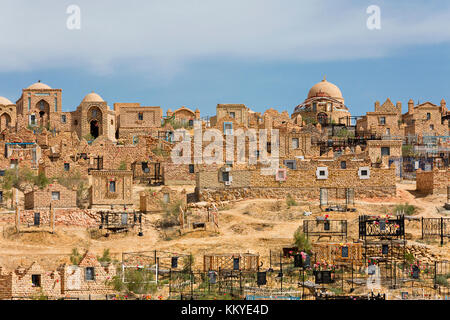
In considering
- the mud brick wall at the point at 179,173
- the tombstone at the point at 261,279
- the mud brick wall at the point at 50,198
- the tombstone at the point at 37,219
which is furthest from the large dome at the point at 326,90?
the tombstone at the point at 261,279

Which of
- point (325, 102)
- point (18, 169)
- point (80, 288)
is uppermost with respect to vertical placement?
point (325, 102)

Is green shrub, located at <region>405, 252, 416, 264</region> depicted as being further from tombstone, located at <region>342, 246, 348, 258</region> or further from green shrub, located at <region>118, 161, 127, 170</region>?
green shrub, located at <region>118, 161, 127, 170</region>

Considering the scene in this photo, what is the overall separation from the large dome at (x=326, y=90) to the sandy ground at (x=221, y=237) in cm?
3117

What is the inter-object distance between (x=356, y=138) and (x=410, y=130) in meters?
7.14

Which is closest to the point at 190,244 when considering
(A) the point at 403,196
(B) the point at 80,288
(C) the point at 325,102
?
(B) the point at 80,288

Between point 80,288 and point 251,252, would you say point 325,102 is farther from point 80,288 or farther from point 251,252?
point 80,288

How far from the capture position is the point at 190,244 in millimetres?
40438

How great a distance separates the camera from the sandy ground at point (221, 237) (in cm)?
3878

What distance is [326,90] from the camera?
78.9m

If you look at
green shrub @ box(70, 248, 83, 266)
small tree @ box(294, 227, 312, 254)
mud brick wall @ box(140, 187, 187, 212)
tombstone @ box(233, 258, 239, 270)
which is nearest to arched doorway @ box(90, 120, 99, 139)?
mud brick wall @ box(140, 187, 187, 212)

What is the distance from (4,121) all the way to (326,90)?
97.3 ft

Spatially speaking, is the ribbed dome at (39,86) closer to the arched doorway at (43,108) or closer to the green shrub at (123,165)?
the arched doorway at (43,108)

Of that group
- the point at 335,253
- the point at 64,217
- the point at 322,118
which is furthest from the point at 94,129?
the point at 335,253

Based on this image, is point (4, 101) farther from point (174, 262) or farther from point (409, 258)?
point (409, 258)
